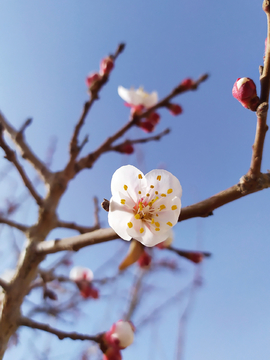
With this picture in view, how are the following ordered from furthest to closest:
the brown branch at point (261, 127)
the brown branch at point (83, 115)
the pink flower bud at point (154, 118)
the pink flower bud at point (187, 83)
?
the pink flower bud at point (154, 118)
the pink flower bud at point (187, 83)
the brown branch at point (83, 115)
the brown branch at point (261, 127)

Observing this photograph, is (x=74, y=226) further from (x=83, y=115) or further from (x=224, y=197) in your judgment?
(x=224, y=197)

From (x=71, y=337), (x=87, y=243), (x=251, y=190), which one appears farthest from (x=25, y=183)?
(x=251, y=190)

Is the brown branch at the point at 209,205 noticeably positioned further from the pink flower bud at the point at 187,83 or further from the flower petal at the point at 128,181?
the pink flower bud at the point at 187,83

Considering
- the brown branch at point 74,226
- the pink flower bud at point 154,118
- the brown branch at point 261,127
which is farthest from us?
the pink flower bud at point 154,118

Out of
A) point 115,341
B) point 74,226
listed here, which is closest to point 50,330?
point 115,341

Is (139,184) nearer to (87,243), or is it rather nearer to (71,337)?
(87,243)

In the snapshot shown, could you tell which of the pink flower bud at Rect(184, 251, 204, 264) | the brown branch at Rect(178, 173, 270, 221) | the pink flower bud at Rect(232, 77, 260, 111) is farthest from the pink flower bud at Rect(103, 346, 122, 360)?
the pink flower bud at Rect(232, 77, 260, 111)

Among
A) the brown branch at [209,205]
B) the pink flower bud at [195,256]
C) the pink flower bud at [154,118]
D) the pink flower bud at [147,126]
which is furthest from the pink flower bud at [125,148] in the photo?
the brown branch at [209,205]
